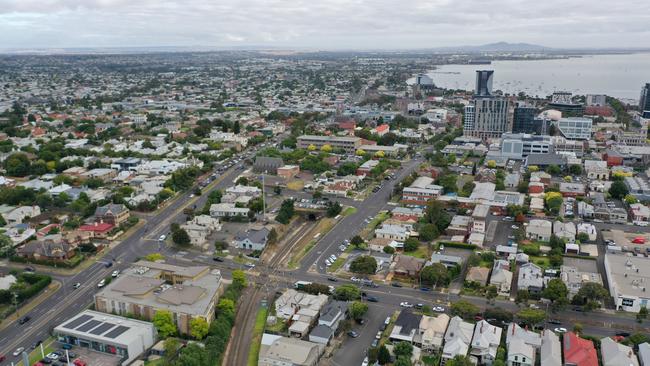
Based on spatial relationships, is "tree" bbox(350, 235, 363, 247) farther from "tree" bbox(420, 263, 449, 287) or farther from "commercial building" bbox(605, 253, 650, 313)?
"commercial building" bbox(605, 253, 650, 313)

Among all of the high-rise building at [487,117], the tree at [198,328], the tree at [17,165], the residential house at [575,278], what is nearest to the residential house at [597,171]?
the high-rise building at [487,117]

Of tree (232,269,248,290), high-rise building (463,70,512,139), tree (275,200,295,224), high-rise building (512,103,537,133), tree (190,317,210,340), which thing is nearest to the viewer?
tree (190,317,210,340)

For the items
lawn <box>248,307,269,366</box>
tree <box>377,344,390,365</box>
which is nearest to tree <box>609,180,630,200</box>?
tree <box>377,344,390,365</box>

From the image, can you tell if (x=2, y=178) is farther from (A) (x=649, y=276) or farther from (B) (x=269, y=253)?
(A) (x=649, y=276)

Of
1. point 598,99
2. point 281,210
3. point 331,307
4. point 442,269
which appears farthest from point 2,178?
point 598,99

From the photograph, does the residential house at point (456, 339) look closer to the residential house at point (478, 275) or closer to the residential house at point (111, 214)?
the residential house at point (478, 275)
